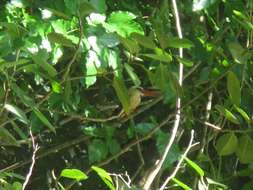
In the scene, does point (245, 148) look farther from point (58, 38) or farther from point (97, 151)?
point (58, 38)

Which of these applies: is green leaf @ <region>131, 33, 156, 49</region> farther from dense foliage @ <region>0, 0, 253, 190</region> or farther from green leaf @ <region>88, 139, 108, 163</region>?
green leaf @ <region>88, 139, 108, 163</region>

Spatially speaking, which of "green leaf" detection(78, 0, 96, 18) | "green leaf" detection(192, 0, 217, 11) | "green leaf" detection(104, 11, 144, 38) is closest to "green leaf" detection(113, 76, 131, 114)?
"green leaf" detection(104, 11, 144, 38)

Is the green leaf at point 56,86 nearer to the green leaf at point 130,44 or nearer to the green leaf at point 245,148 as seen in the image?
the green leaf at point 130,44

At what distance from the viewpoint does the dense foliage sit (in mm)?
1449

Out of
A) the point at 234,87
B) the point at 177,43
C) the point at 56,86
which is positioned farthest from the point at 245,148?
the point at 56,86

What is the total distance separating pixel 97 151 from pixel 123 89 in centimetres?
33

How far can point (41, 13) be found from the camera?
164cm

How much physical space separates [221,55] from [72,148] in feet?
1.86

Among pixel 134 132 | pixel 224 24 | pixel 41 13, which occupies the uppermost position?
pixel 41 13

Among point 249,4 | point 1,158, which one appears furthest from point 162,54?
point 1,158

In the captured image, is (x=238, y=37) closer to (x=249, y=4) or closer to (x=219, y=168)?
(x=249, y=4)

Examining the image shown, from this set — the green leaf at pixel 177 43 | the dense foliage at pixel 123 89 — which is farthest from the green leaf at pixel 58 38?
the green leaf at pixel 177 43

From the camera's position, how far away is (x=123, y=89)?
4.87ft

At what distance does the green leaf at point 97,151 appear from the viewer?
69.1 inches
